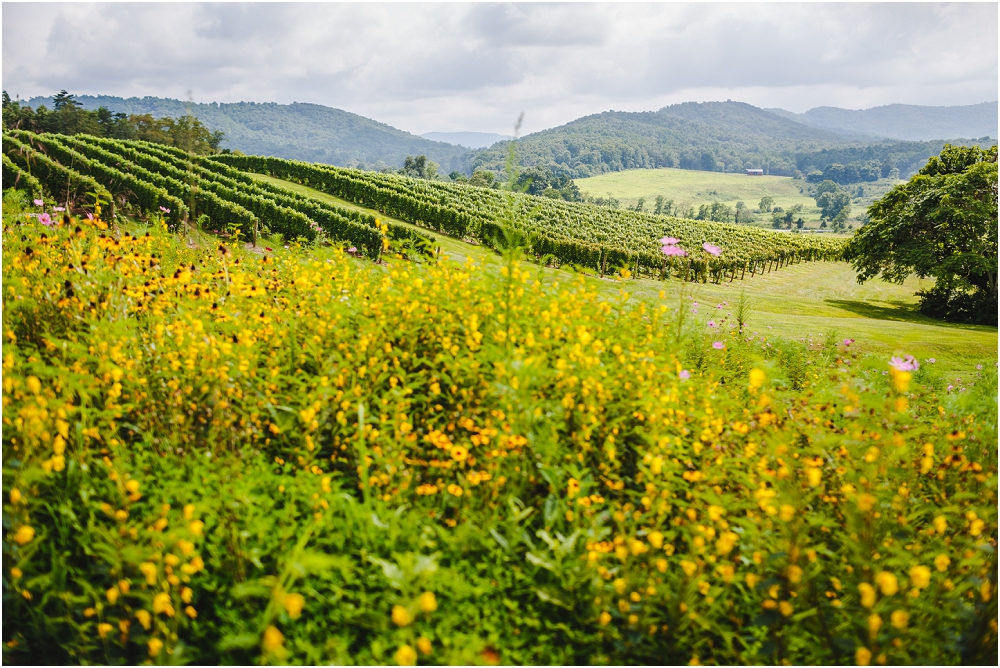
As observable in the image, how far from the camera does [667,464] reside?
10.1 ft

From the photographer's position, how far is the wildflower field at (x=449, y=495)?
231cm

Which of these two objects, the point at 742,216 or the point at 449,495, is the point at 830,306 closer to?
the point at 449,495

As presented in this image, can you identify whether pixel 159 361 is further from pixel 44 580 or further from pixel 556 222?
pixel 556 222

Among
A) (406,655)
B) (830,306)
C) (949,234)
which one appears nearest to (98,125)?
(830,306)

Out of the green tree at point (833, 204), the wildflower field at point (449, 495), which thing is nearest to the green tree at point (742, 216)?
the green tree at point (833, 204)

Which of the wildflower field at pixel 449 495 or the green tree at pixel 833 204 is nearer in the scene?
the wildflower field at pixel 449 495

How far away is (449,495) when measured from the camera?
121 inches

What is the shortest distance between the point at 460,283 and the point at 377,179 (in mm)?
45040

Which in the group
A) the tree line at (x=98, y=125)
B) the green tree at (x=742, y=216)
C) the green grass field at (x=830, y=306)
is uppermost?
the green tree at (x=742, y=216)

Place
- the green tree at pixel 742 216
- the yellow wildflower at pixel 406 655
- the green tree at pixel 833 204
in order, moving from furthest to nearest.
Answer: the green tree at pixel 742 216
the green tree at pixel 833 204
the yellow wildflower at pixel 406 655

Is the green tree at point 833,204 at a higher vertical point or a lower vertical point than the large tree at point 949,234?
higher

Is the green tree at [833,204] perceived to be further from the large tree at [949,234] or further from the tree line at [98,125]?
the tree line at [98,125]

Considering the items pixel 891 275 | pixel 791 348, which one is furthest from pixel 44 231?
pixel 891 275

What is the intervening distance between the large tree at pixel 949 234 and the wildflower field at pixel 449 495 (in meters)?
24.0
